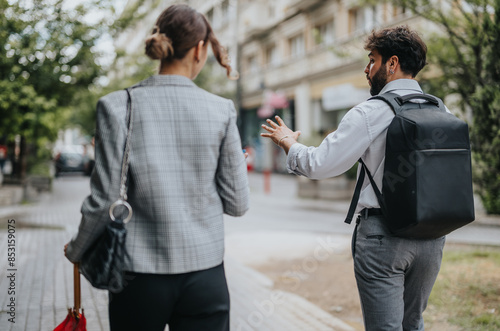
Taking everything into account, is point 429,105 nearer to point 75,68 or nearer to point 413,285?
point 413,285

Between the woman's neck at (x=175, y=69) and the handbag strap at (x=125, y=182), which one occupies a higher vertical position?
the woman's neck at (x=175, y=69)

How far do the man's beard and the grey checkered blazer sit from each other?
0.89 metres

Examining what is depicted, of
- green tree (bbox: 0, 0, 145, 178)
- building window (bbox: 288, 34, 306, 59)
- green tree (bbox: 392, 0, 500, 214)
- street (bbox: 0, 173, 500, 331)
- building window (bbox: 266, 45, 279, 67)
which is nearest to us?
street (bbox: 0, 173, 500, 331)

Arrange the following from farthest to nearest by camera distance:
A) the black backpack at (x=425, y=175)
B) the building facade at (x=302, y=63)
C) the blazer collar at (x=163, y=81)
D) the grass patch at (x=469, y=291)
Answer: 1. the building facade at (x=302, y=63)
2. the grass patch at (x=469, y=291)
3. the black backpack at (x=425, y=175)
4. the blazer collar at (x=163, y=81)

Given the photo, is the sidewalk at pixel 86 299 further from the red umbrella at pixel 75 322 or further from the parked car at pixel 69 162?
the parked car at pixel 69 162

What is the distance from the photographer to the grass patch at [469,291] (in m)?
4.21

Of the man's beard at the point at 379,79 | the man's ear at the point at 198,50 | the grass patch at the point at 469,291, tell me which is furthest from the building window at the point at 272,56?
the man's ear at the point at 198,50

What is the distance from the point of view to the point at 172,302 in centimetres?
177

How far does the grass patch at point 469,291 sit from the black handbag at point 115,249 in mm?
3363

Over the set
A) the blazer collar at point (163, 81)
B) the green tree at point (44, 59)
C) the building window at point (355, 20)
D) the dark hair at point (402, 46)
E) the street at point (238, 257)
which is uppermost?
the building window at point (355, 20)

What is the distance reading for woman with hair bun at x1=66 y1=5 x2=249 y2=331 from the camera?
5.66 feet

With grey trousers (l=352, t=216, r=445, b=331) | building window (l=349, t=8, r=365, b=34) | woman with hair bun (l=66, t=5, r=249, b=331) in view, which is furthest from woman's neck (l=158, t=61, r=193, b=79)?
building window (l=349, t=8, r=365, b=34)

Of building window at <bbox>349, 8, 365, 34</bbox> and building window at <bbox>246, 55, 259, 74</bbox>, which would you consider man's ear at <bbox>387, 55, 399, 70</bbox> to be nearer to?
building window at <bbox>349, 8, 365, 34</bbox>

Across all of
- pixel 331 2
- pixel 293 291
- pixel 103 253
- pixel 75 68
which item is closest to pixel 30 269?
pixel 293 291
